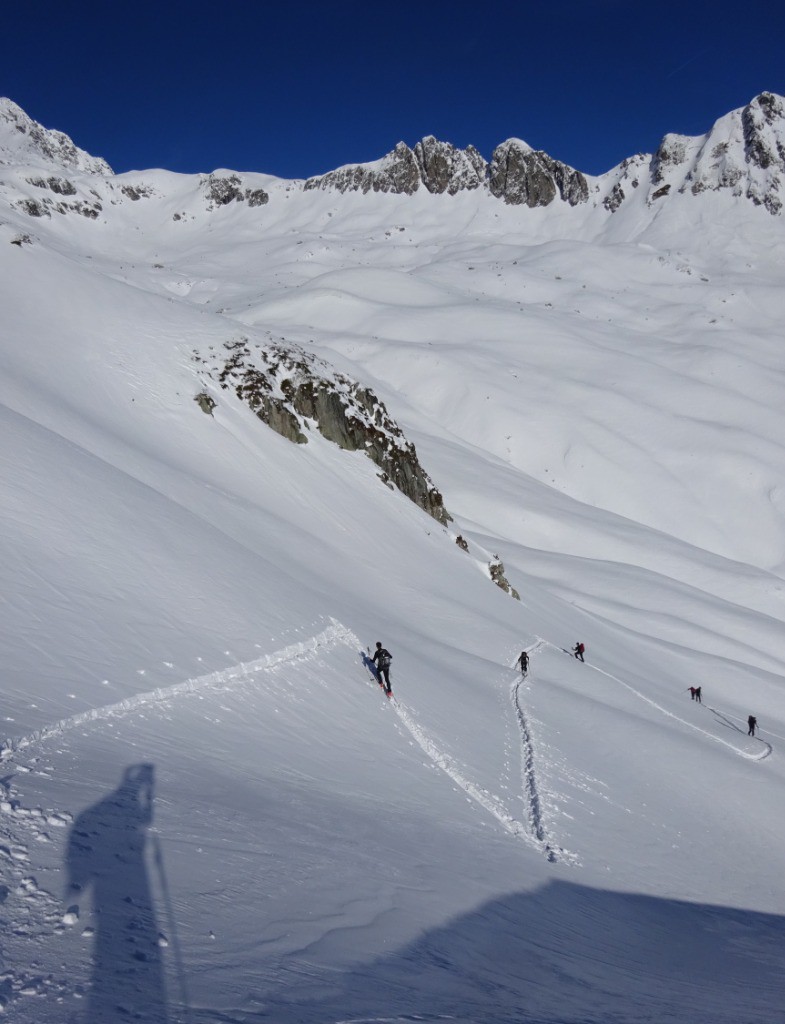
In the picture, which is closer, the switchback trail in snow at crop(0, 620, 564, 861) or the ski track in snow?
the switchback trail in snow at crop(0, 620, 564, 861)

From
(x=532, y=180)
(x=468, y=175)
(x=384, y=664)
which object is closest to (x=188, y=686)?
(x=384, y=664)

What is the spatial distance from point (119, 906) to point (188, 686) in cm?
656

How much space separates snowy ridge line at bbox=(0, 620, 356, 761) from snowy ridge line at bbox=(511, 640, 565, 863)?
4.79 metres

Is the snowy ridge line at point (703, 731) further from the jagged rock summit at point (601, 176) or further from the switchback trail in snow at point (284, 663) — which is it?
the jagged rock summit at point (601, 176)

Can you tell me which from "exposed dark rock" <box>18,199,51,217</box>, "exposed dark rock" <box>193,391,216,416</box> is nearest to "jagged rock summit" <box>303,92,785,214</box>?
"exposed dark rock" <box>18,199,51,217</box>

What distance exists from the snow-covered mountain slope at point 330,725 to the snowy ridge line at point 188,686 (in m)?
0.08

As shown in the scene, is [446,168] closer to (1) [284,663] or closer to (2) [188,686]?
(1) [284,663]

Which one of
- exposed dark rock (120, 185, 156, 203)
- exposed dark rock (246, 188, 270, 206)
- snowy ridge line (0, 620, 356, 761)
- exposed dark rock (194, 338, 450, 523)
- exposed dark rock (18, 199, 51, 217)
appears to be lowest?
snowy ridge line (0, 620, 356, 761)

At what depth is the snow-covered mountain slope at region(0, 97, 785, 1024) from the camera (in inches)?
195

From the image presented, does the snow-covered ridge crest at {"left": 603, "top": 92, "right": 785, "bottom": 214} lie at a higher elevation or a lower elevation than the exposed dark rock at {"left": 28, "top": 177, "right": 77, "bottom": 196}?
higher

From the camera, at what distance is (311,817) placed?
7.90 metres

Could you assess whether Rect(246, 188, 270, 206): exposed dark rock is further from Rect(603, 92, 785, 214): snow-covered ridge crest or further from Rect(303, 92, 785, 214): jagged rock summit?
Rect(603, 92, 785, 214): snow-covered ridge crest

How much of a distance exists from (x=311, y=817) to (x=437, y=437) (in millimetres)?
56991

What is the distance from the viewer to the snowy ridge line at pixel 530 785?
10.2 meters
